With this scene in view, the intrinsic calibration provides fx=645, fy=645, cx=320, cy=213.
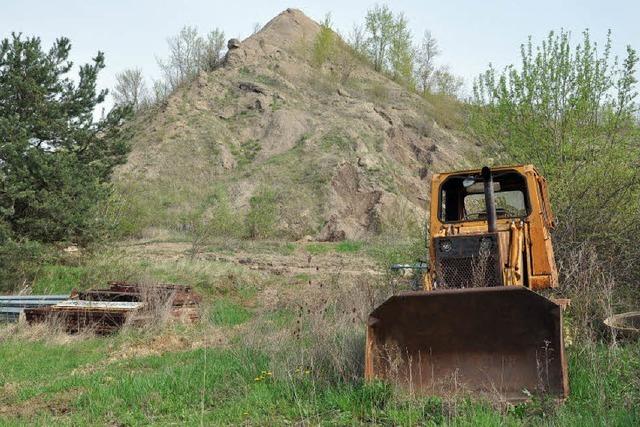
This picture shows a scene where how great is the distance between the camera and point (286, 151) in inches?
1622

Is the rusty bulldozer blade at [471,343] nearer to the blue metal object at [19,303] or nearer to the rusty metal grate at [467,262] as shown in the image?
the rusty metal grate at [467,262]

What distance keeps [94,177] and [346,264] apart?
30.9 ft

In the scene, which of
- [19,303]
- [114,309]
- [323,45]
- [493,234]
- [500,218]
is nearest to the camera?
[493,234]

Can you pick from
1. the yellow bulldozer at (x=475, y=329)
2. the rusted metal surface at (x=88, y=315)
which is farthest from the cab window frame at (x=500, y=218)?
the rusted metal surface at (x=88, y=315)

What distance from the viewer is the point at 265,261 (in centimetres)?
2319

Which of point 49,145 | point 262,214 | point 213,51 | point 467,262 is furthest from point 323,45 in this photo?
point 467,262

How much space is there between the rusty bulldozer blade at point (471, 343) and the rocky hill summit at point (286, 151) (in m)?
24.2

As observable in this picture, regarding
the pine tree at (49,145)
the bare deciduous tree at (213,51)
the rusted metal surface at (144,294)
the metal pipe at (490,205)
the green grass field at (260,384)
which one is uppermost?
the bare deciduous tree at (213,51)

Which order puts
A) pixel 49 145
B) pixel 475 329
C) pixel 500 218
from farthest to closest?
pixel 49 145 → pixel 500 218 → pixel 475 329

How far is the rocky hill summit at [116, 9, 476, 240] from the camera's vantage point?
35.3 metres

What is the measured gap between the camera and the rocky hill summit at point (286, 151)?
35344 millimetres

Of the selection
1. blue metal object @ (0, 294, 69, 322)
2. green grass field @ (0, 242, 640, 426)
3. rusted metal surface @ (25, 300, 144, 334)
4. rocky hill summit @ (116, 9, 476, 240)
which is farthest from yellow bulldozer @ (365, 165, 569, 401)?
rocky hill summit @ (116, 9, 476, 240)

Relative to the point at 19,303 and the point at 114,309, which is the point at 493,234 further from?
the point at 19,303

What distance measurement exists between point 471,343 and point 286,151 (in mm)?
35436
